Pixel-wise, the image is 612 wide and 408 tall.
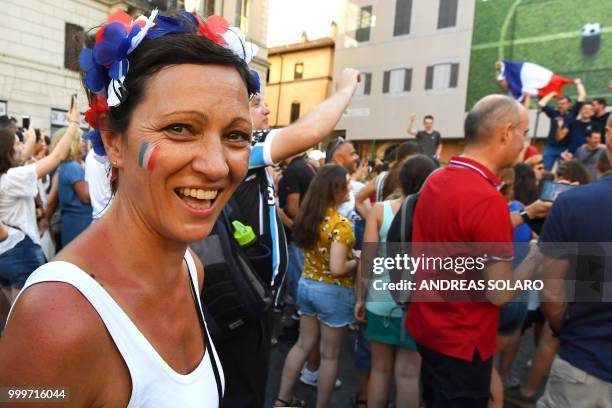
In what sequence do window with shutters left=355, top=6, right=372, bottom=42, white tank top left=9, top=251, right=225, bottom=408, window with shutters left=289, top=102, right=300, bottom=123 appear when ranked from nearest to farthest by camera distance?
white tank top left=9, top=251, right=225, bottom=408
window with shutters left=355, top=6, right=372, bottom=42
window with shutters left=289, top=102, right=300, bottom=123

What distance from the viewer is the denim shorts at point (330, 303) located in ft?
10.6

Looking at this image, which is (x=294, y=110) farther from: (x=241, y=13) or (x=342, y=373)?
(x=342, y=373)

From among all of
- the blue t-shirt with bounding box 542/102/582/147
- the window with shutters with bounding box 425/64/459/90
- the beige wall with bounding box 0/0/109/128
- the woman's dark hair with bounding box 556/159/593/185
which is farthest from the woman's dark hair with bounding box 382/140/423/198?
the window with shutters with bounding box 425/64/459/90

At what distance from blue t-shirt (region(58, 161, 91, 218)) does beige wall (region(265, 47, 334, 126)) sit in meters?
25.3

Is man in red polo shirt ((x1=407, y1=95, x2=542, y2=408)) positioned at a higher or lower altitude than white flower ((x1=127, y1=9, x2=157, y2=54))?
lower

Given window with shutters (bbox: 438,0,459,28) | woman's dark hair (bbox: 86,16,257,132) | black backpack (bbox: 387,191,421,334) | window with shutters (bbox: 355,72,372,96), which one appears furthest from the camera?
window with shutters (bbox: 355,72,372,96)

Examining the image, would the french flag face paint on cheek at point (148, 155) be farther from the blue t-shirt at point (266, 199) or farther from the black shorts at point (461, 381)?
the black shorts at point (461, 381)

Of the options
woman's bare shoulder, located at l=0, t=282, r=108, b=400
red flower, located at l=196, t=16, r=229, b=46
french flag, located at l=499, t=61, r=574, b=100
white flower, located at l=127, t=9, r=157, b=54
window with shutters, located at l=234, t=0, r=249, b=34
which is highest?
window with shutters, located at l=234, t=0, r=249, b=34

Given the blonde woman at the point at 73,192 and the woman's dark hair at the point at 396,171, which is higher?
the woman's dark hair at the point at 396,171

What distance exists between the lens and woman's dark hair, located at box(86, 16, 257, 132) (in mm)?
983

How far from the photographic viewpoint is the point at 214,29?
1.16 metres

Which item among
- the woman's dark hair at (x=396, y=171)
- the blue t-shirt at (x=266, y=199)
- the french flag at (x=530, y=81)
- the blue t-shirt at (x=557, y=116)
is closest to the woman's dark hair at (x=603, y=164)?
the woman's dark hair at (x=396, y=171)

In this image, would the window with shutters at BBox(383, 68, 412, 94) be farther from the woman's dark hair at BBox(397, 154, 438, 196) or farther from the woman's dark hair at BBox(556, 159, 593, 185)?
the woman's dark hair at BBox(397, 154, 438, 196)

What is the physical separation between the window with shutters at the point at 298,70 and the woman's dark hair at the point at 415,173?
93.9 ft
